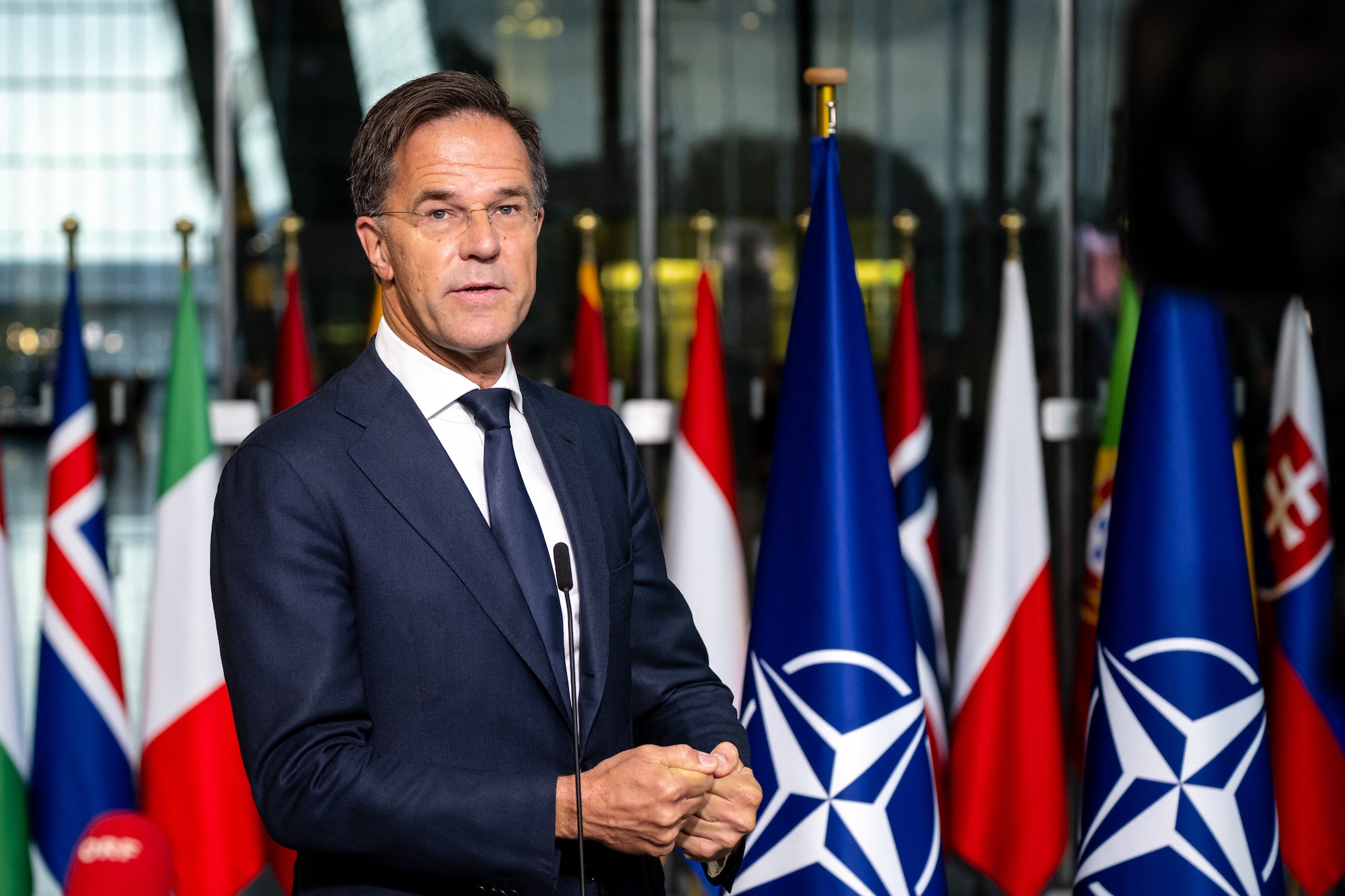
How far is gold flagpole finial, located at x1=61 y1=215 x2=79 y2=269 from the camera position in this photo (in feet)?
9.71

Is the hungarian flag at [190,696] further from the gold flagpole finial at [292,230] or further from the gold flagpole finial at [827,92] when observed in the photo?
the gold flagpole finial at [827,92]

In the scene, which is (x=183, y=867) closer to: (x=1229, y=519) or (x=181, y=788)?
(x=181, y=788)

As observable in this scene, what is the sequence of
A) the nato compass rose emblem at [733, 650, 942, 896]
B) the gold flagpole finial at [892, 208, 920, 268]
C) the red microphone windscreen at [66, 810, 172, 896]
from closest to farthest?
the red microphone windscreen at [66, 810, 172, 896] < the nato compass rose emblem at [733, 650, 942, 896] < the gold flagpole finial at [892, 208, 920, 268]

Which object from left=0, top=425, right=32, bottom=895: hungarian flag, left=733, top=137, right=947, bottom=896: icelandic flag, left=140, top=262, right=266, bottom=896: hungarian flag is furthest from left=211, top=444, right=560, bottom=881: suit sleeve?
left=0, top=425, right=32, bottom=895: hungarian flag

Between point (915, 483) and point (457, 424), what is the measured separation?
1.92 m

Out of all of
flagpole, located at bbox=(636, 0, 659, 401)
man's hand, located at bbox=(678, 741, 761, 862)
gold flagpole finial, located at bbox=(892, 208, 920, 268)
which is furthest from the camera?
gold flagpole finial, located at bbox=(892, 208, 920, 268)

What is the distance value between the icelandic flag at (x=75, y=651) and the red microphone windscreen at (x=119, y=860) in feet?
6.99

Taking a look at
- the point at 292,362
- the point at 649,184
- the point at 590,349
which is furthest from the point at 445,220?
the point at 649,184

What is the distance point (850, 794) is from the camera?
7.61ft

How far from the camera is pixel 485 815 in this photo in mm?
1153

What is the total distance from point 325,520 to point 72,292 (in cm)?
211

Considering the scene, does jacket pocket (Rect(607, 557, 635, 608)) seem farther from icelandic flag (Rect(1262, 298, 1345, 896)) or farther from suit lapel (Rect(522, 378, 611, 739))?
icelandic flag (Rect(1262, 298, 1345, 896))

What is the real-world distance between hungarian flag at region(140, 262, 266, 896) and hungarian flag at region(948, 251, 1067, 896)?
1.63 metres

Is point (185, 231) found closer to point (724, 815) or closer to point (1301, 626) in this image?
point (724, 815)
